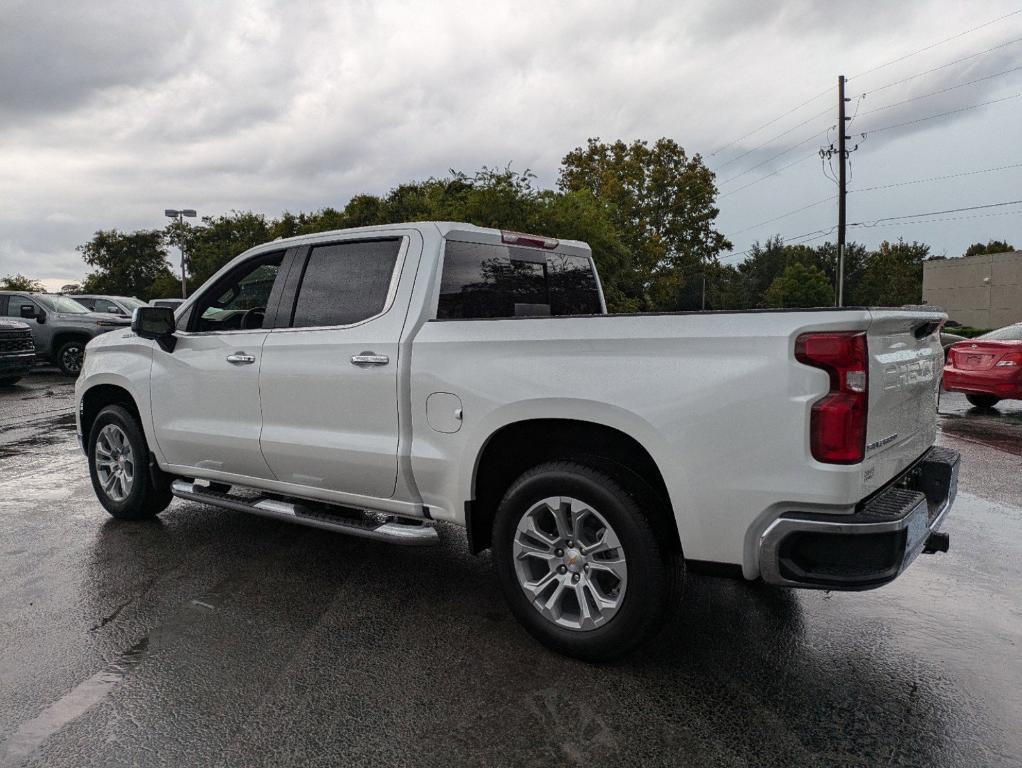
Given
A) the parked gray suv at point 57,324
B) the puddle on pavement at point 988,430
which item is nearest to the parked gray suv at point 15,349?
the parked gray suv at point 57,324

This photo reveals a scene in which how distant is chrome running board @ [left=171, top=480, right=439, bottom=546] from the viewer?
396 centimetres

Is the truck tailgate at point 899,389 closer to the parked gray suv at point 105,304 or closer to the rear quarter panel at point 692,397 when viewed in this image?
the rear quarter panel at point 692,397

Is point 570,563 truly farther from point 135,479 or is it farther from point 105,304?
point 105,304

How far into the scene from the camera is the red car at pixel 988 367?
11391mm

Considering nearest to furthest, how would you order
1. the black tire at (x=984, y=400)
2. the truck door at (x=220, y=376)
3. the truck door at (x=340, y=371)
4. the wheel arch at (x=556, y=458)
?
the wheel arch at (x=556, y=458) → the truck door at (x=340, y=371) → the truck door at (x=220, y=376) → the black tire at (x=984, y=400)

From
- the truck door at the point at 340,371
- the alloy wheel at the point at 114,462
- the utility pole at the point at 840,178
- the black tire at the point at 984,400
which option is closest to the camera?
the truck door at the point at 340,371

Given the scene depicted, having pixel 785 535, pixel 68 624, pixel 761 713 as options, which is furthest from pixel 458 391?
pixel 68 624

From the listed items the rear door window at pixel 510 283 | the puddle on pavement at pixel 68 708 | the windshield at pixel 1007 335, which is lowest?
the puddle on pavement at pixel 68 708

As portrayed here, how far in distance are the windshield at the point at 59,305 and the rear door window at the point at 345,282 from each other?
15.8 meters

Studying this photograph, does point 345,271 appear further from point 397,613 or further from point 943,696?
point 943,696

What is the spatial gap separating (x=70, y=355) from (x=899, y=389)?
18572 millimetres

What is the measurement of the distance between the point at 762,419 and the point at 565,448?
976 mm

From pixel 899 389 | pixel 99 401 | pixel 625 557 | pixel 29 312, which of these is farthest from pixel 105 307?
pixel 899 389

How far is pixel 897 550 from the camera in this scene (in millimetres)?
2930
